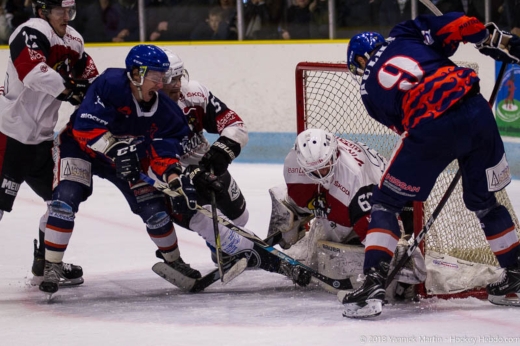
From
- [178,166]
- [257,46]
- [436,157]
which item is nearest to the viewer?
[436,157]

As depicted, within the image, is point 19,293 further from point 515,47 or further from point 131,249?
point 515,47

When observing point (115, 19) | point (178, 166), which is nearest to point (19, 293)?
point (178, 166)

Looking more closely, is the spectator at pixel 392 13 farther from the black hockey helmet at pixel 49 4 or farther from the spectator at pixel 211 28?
the black hockey helmet at pixel 49 4

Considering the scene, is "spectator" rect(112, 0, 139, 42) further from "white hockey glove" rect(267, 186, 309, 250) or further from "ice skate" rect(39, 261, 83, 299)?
"ice skate" rect(39, 261, 83, 299)

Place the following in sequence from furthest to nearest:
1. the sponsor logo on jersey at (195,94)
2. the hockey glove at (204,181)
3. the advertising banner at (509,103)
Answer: the advertising banner at (509,103), the sponsor logo on jersey at (195,94), the hockey glove at (204,181)

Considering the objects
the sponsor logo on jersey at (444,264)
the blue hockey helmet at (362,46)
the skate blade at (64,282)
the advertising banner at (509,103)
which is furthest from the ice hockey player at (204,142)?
the advertising banner at (509,103)

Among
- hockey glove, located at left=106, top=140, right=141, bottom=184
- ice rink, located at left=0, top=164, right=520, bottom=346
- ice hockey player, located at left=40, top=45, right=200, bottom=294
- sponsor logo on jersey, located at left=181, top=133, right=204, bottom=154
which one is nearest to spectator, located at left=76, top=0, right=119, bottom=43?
ice rink, located at left=0, top=164, right=520, bottom=346

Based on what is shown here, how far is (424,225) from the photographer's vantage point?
3.48 m

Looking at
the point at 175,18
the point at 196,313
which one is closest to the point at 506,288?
the point at 196,313

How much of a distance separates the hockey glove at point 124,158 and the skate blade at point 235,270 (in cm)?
52

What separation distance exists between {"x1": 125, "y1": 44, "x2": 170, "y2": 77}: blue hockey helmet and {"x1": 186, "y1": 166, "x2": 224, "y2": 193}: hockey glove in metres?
0.42

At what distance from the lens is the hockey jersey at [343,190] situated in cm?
353

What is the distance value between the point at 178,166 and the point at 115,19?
180 inches

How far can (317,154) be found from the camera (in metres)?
3.48
